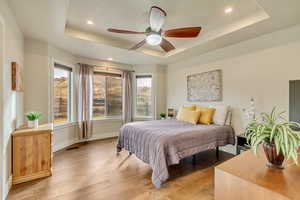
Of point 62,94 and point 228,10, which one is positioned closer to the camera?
point 228,10

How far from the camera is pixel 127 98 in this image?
4.98 m

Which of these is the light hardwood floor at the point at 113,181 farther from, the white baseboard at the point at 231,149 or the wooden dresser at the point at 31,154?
the white baseboard at the point at 231,149

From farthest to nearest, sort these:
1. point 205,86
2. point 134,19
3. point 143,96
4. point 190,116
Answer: point 143,96, point 205,86, point 190,116, point 134,19

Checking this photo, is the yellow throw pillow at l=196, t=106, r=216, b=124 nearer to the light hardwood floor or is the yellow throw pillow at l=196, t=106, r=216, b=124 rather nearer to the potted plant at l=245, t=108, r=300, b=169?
the light hardwood floor

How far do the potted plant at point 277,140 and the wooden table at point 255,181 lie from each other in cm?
9

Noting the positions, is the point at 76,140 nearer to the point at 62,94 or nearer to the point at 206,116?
the point at 62,94

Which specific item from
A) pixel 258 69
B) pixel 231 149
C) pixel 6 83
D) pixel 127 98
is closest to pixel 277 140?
pixel 258 69

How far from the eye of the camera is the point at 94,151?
3.53 metres

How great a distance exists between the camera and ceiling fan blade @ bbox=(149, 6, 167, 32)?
2.01 metres

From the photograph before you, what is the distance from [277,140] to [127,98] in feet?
14.2

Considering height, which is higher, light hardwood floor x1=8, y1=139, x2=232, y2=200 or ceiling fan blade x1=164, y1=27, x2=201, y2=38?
ceiling fan blade x1=164, y1=27, x2=201, y2=38

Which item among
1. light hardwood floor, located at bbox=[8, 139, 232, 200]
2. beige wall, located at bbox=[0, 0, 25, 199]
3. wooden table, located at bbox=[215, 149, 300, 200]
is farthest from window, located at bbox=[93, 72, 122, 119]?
wooden table, located at bbox=[215, 149, 300, 200]

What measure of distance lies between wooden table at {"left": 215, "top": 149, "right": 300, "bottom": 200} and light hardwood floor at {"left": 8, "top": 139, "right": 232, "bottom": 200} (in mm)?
1157

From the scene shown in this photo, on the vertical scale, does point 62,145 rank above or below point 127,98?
below
